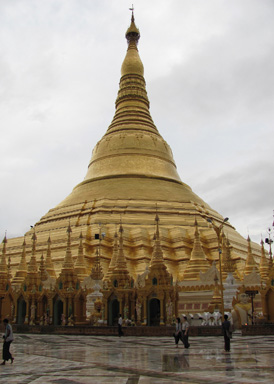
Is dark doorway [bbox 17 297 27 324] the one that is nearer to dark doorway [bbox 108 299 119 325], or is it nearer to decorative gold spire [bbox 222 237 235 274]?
dark doorway [bbox 108 299 119 325]

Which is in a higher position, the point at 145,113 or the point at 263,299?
the point at 145,113

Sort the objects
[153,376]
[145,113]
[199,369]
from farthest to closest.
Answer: [145,113] < [199,369] < [153,376]

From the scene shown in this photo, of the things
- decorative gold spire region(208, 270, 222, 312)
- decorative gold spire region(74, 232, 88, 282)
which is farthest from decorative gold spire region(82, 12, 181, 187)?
decorative gold spire region(208, 270, 222, 312)

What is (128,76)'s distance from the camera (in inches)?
1763

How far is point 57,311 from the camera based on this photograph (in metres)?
22.4

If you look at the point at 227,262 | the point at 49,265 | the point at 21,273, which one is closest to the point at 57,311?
the point at 49,265

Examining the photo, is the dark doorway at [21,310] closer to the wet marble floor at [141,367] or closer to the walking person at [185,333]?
the wet marble floor at [141,367]

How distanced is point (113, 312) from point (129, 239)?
10280mm

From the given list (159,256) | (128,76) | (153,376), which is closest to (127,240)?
(159,256)

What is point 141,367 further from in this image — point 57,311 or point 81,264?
point 81,264

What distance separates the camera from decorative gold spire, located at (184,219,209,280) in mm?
27192

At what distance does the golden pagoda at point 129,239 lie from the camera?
2133 centimetres

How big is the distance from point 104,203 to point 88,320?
13395 millimetres

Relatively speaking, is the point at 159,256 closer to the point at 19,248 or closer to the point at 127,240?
the point at 127,240
